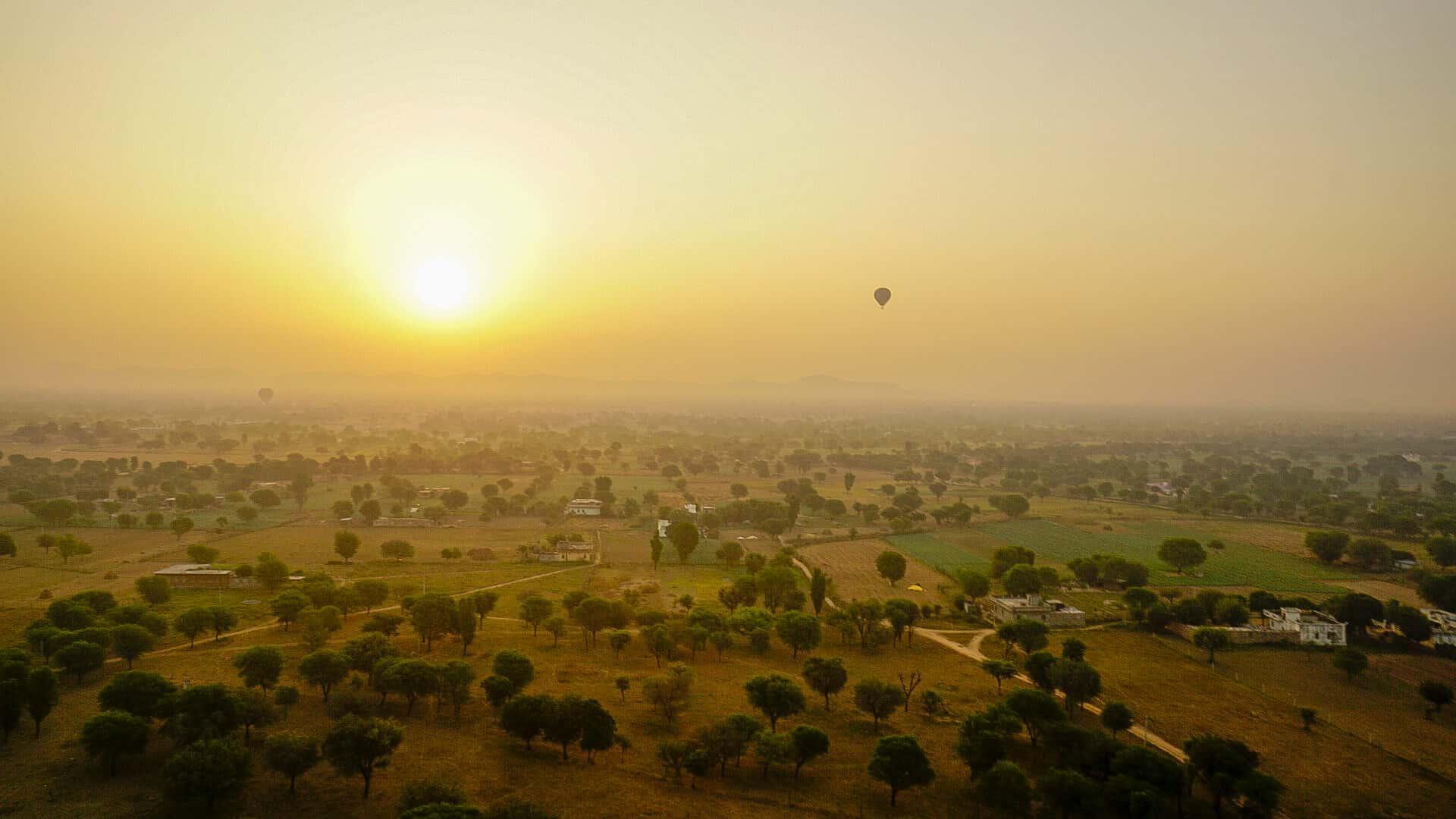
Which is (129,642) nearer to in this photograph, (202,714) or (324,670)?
(324,670)

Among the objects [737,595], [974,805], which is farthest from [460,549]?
[974,805]

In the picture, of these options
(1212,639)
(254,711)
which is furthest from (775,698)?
(1212,639)

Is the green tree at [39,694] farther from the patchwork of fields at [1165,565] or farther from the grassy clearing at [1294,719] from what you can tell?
the patchwork of fields at [1165,565]

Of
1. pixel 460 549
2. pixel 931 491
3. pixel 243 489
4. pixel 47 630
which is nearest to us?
pixel 47 630

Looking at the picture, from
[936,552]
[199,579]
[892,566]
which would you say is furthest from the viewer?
[936,552]

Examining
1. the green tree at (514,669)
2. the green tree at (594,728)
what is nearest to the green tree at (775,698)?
the green tree at (594,728)

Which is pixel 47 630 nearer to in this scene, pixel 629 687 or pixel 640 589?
pixel 629 687
